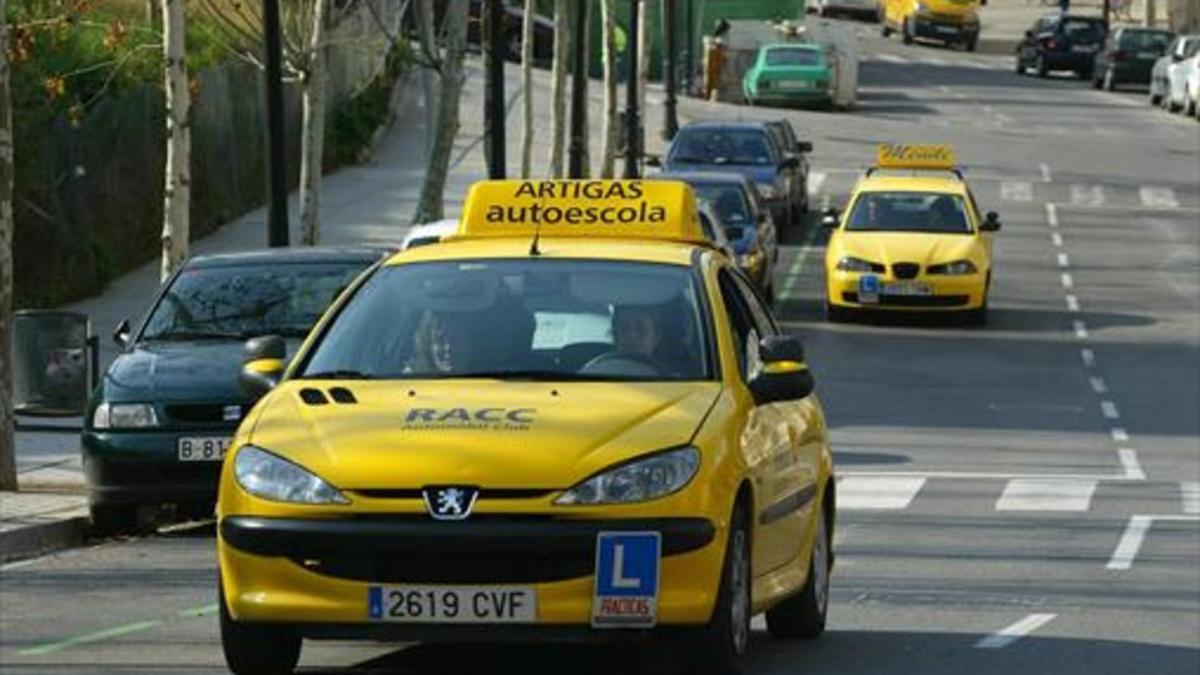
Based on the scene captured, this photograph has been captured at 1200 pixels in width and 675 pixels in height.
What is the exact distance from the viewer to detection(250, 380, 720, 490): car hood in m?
10.8

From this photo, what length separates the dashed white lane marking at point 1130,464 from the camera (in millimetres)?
25344

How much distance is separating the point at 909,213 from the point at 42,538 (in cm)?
2212

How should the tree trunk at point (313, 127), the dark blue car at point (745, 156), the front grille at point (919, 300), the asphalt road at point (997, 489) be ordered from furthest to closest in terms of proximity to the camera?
the dark blue car at point (745, 156)
the front grille at point (919, 300)
the tree trunk at point (313, 127)
the asphalt road at point (997, 489)

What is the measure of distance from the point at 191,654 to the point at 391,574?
2.20 m

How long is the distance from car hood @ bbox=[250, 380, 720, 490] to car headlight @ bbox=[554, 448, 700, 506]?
0.04 m

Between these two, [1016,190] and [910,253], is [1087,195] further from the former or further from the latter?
[910,253]

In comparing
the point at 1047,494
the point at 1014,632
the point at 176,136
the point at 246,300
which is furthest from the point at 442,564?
the point at 176,136

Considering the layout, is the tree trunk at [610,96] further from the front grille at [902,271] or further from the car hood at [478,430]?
the car hood at [478,430]

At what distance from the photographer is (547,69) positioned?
74.8 meters

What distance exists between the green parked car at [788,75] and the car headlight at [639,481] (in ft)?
192

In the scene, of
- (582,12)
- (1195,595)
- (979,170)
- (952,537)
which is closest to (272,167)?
(952,537)

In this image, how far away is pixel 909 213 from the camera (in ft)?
129

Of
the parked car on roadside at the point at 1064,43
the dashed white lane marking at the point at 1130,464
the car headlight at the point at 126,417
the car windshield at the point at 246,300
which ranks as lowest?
the parked car on roadside at the point at 1064,43

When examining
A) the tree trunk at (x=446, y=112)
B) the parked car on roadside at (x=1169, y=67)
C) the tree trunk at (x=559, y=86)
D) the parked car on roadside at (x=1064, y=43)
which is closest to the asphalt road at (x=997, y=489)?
the tree trunk at (x=559, y=86)
